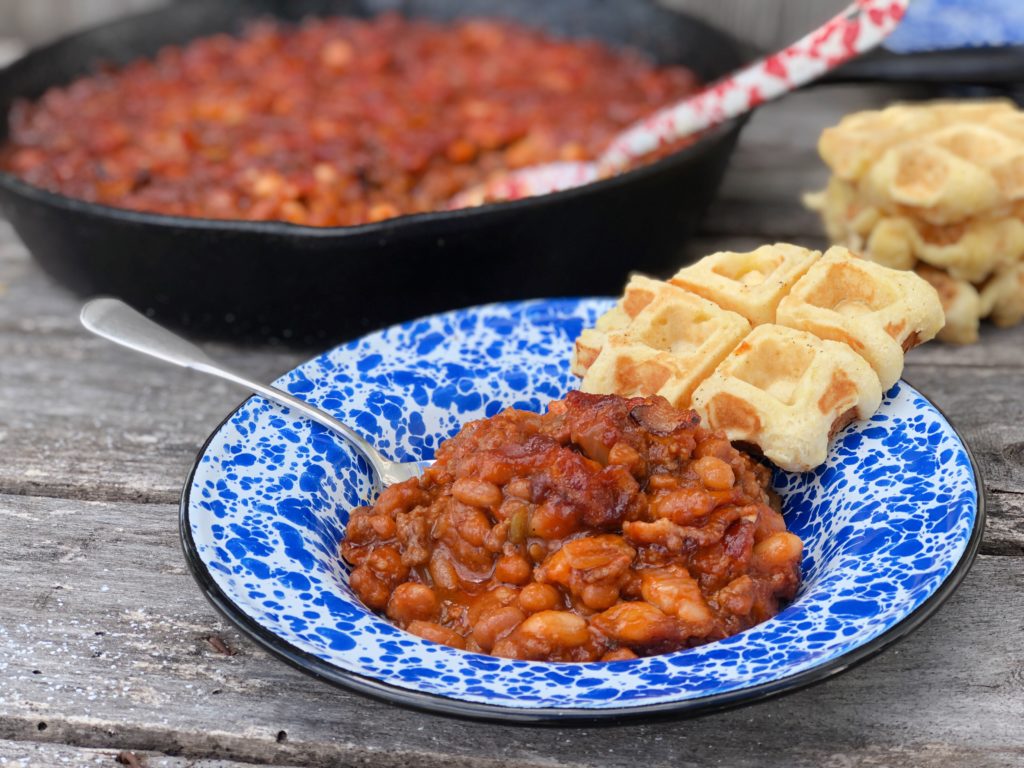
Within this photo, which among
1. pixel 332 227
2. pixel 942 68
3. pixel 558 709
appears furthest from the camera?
pixel 942 68

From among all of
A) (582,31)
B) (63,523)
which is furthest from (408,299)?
(582,31)

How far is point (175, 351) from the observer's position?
6.26 feet

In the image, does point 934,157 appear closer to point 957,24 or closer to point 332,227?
point 332,227

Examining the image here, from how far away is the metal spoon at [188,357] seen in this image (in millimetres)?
1744

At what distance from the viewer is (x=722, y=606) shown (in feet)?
4.64

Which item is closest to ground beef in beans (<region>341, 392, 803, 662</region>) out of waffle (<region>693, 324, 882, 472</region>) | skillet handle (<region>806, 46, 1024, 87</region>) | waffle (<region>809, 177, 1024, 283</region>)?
waffle (<region>693, 324, 882, 472</region>)

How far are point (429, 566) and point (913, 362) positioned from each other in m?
1.23

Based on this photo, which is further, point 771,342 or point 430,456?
point 430,456

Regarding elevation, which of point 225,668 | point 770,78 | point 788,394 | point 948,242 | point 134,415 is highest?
point 770,78

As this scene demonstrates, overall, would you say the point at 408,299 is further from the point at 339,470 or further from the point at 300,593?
the point at 300,593

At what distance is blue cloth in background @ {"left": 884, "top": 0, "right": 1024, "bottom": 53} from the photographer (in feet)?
10.3

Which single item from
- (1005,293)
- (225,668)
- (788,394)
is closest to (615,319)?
(788,394)

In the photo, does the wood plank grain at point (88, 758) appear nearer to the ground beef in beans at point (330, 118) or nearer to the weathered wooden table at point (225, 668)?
the weathered wooden table at point (225, 668)

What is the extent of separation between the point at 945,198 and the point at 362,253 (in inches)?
41.9
